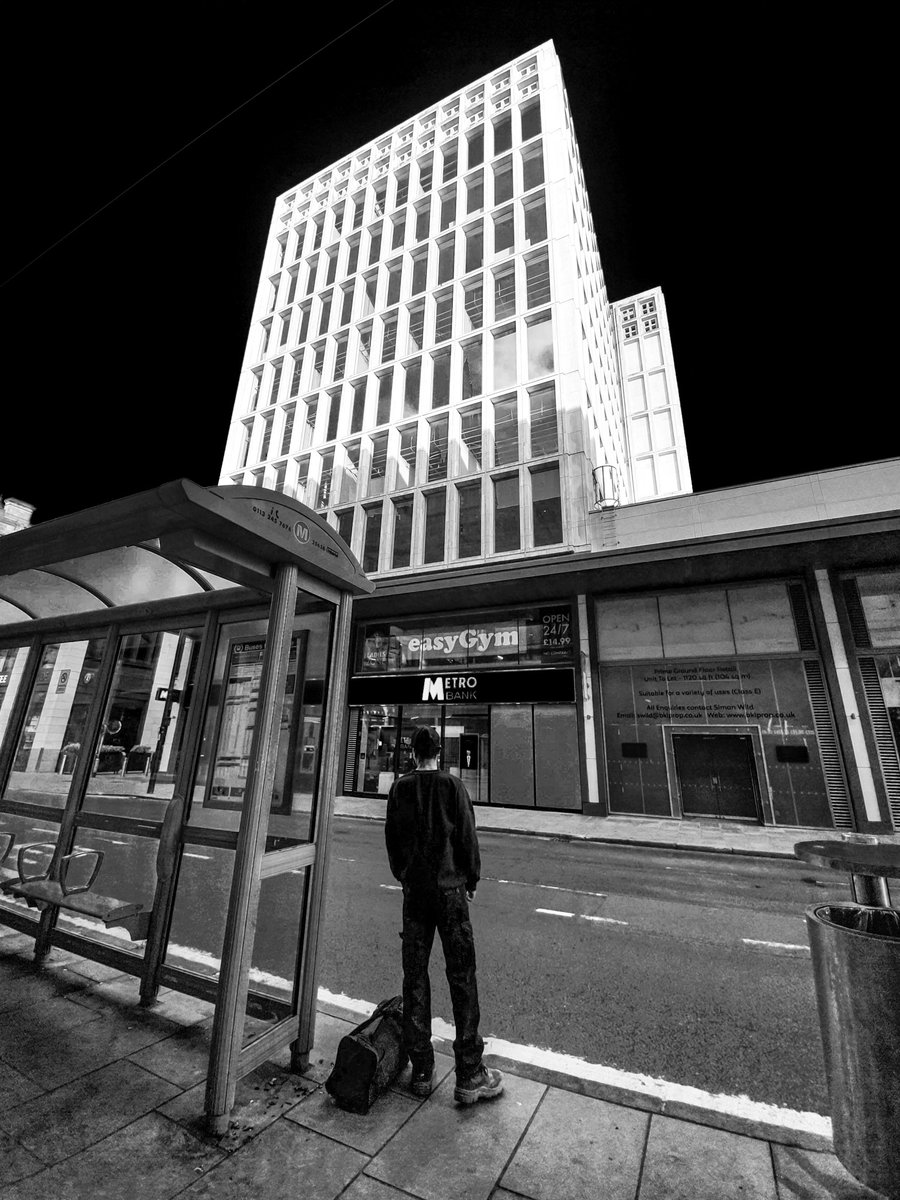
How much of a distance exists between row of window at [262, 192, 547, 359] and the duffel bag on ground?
2870 centimetres

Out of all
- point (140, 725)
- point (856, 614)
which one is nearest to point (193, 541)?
point (140, 725)

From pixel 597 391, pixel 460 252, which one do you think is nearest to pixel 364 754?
pixel 597 391

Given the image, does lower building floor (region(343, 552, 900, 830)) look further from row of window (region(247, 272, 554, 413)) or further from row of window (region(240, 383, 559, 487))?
row of window (region(247, 272, 554, 413))

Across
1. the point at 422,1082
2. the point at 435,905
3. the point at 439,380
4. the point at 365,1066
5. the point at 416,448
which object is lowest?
the point at 422,1082

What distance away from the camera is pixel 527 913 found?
6465 mm

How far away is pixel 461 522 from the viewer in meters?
21.2

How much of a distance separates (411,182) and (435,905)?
38.3 meters

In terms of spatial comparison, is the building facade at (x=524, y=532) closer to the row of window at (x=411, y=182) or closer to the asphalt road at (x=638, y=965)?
the row of window at (x=411, y=182)

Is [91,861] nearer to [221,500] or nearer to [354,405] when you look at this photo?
[221,500]

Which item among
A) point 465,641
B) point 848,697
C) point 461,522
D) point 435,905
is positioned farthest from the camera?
point 461,522

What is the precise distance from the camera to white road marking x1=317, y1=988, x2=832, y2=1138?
2.71m

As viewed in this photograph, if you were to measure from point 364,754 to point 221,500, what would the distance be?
59.0 ft

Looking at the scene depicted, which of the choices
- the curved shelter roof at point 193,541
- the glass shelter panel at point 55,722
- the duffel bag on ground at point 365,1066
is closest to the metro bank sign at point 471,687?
the glass shelter panel at point 55,722

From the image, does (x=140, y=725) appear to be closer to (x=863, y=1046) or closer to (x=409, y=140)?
(x=863, y=1046)
